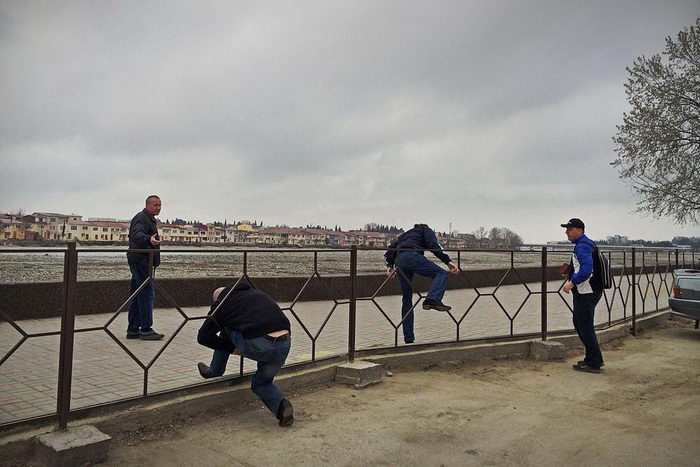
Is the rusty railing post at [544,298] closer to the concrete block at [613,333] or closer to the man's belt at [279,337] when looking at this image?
the concrete block at [613,333]

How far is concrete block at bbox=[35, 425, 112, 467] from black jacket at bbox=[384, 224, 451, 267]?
158 inches

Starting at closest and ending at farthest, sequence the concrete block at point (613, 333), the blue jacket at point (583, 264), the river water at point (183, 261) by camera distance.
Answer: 1. the river water at point (183, 261)
2. the blue jacket at point (583, 264)
3. the concrete block at point (613, 333)

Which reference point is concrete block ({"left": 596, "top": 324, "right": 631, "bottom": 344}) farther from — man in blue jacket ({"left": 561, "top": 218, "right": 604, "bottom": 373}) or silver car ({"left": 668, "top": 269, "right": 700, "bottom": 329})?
man in blue jacket ({"left": 561, "top": 218, "right": 604, "bottom": 373})

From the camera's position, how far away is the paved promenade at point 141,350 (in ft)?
13.8

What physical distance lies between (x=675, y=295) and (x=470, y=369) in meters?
5.19

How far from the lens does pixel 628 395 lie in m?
5.23

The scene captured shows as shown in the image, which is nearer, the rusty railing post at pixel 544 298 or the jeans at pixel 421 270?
the jeans at pixel 421 270

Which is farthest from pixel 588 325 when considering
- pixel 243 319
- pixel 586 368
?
pixel 243 319

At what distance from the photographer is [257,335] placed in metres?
3.99

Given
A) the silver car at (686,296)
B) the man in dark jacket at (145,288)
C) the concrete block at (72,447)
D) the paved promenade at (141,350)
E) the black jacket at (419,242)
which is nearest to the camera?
the concrete block at (72,447)

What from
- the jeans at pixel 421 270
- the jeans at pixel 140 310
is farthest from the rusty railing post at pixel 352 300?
the jeans at pixel 140 310

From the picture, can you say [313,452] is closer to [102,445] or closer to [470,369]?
[102,445]

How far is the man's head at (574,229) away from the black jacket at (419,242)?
154cm

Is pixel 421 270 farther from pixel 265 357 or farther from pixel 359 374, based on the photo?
pixel 265 357
